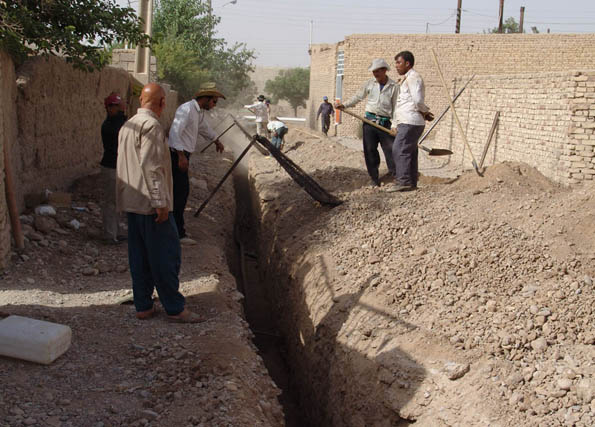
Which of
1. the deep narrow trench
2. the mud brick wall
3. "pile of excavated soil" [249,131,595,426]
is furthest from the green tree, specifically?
"pile of excavated soil" [249,131,595,426]

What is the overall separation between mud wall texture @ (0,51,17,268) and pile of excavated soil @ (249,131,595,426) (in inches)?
109

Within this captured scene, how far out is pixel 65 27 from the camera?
6.29m

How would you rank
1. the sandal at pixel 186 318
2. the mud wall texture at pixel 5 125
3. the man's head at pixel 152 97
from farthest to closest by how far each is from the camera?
the mud wall texture at pixel 5 125 < the sandal at pixel 186 318 < the man's head at pixel 152 97

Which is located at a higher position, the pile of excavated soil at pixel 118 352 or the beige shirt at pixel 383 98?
the beige shirt at pixel 383 98

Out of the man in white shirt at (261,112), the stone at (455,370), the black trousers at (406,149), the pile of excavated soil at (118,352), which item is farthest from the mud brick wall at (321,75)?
the stone at (455,370)

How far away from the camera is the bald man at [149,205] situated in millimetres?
3879

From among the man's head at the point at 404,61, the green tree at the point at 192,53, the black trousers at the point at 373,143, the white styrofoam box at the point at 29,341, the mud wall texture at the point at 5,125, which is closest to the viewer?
the white styrofoam box at the point at 29,341

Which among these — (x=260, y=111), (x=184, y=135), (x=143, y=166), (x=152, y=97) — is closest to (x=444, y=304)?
(x=143, y=166)

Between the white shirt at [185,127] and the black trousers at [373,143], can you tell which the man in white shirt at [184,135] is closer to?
the white shirt at [185,127]

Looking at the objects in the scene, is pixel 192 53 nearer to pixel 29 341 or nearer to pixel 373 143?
pixel 373 143

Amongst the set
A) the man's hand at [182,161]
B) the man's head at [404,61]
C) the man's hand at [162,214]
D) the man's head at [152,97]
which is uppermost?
the man's head at [404,61]

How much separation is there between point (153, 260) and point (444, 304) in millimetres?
2292

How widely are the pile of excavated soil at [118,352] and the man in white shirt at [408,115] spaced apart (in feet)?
8.40

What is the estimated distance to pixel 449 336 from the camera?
4.32 metres
